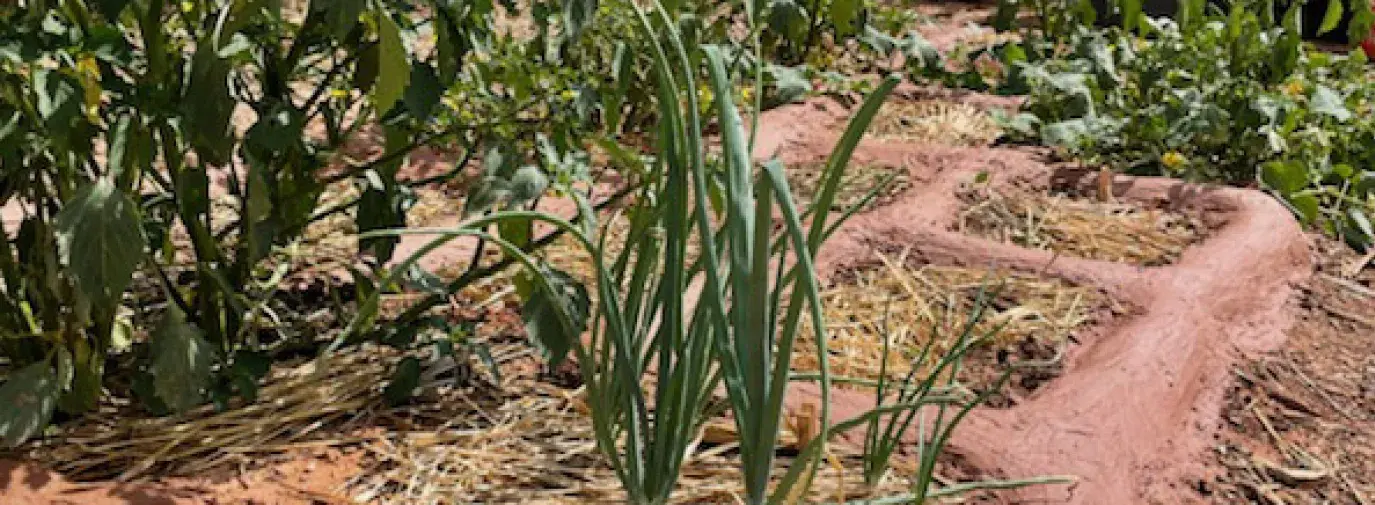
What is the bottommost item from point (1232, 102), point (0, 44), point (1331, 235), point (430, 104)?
point (1331, 235)

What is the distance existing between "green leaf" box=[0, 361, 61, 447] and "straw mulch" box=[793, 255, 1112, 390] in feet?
3.32

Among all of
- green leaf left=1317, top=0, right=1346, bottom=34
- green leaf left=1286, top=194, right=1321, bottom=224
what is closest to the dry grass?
green leaf left=1286, top=194, right=1321, bottom=224

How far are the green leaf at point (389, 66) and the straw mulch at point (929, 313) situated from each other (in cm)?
94

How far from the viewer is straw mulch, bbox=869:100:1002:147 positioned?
3950mm

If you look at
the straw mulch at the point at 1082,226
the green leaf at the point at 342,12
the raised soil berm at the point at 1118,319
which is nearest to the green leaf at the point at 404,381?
the raised soil berm at the point at 1118,319

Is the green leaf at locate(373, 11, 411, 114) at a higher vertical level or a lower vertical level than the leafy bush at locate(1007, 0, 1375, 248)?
higher

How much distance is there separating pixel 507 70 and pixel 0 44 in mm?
701

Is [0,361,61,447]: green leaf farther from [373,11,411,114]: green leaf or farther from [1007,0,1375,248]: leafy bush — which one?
[1007,0,1375,248]: leafy bush

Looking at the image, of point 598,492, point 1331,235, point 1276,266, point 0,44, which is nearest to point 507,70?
point 598,492

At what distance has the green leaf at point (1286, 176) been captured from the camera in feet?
10.9

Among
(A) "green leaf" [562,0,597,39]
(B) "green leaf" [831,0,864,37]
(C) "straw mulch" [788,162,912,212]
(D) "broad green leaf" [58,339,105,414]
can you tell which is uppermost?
(A) "green leaf" [562,0,597,39]

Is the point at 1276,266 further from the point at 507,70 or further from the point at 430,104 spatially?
the point at 430,104

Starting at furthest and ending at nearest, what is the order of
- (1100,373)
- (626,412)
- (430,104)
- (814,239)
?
(1100,373), (430,104), (626,412), (814,239)

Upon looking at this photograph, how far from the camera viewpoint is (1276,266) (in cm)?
297
